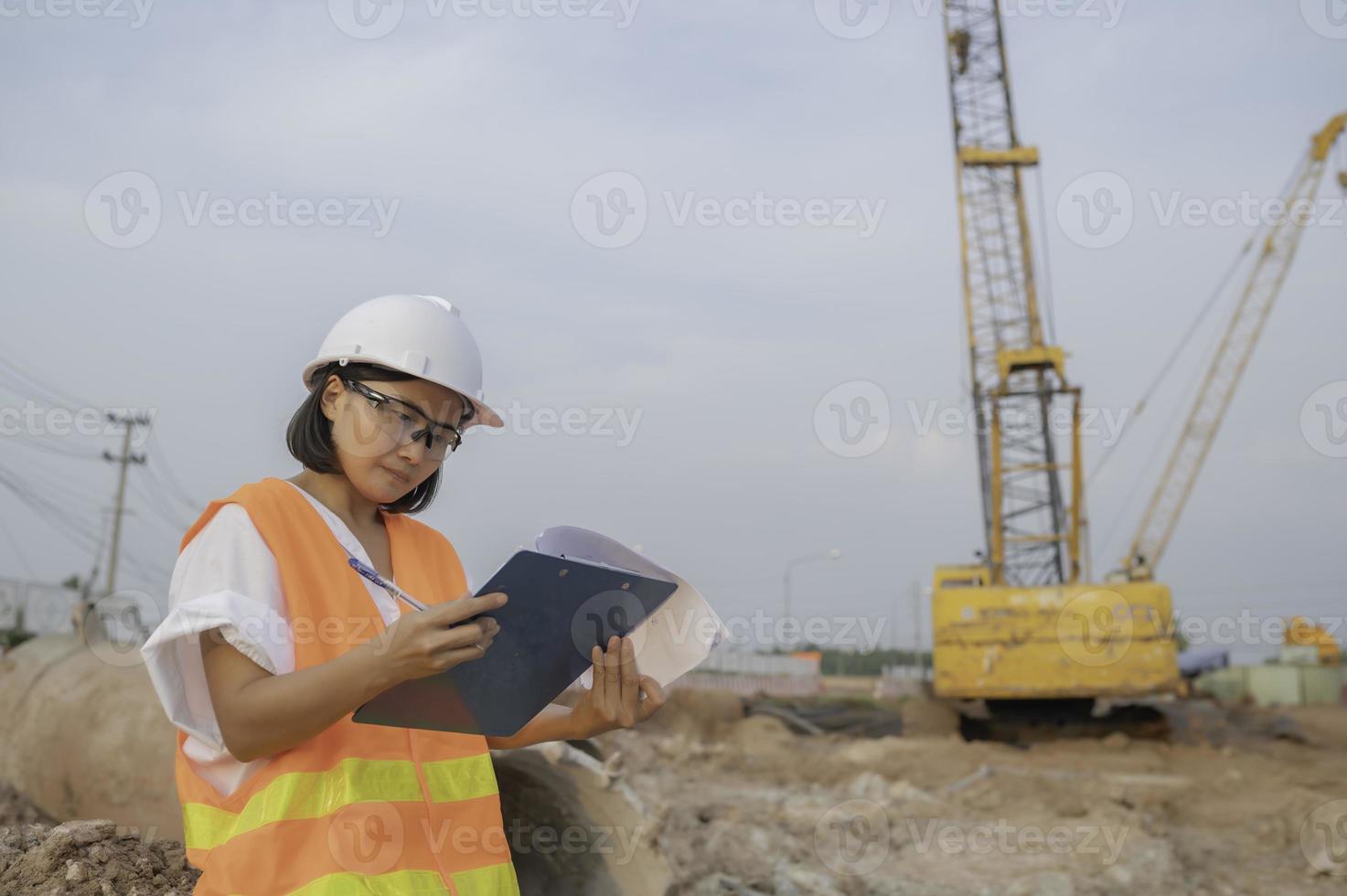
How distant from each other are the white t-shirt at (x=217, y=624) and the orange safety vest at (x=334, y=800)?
0.08ft

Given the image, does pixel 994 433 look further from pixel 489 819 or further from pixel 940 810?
pixel 489 819

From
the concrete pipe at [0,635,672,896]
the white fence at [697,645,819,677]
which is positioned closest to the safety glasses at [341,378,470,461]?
the concrete pipe at [0,635,672,896]

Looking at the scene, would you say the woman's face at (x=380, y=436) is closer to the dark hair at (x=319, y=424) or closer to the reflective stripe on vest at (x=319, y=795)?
the dark hair at (x=319, y=424)

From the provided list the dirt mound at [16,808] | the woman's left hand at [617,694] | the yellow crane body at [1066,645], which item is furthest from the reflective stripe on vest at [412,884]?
the yellow crane body at [1066,645]

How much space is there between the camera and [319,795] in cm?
175

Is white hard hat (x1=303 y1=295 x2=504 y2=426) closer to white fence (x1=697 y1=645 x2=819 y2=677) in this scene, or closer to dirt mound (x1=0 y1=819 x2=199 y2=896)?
dirt mound (x1=0 y1=819 x2=199 y2=896)

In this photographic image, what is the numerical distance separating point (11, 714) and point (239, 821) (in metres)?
4.80

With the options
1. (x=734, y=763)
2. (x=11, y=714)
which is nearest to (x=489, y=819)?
(x=11, y=714)

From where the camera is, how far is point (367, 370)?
6.67 ft

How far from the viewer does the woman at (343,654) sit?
166 centimetres

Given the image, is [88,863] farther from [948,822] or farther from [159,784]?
[948,822]

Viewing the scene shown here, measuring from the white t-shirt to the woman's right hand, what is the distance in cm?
18

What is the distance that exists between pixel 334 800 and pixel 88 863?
100cm

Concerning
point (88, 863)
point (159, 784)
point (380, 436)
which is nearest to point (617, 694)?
point (380, 436)
